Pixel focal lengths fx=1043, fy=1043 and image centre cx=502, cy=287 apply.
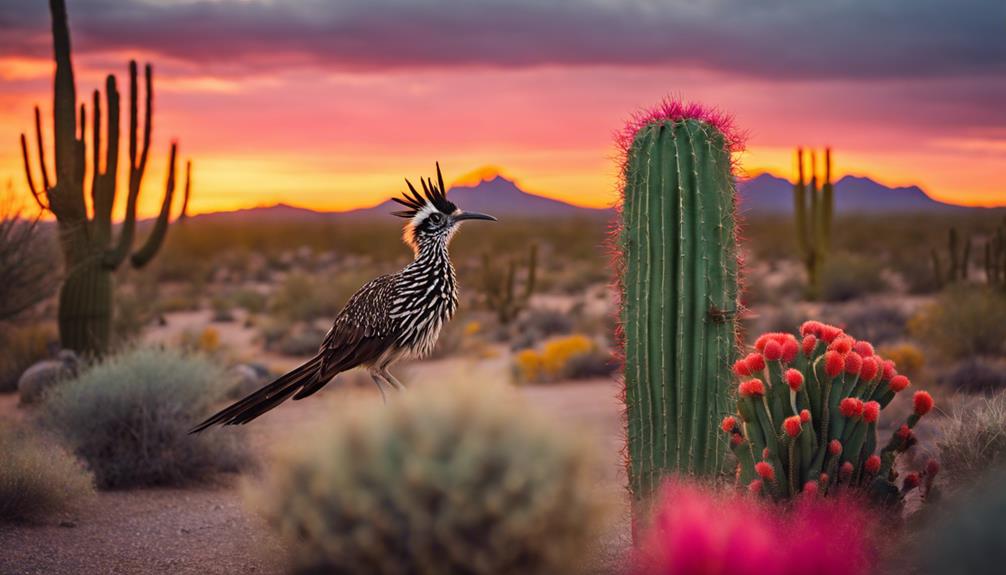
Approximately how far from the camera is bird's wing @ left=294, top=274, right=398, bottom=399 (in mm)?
6891

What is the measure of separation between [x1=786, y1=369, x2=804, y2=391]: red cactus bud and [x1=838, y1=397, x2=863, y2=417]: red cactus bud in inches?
14.4

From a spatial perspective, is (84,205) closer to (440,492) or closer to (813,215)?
(440,492)

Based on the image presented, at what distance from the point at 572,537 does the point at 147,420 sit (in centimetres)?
705

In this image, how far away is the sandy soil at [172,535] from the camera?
6432 mm

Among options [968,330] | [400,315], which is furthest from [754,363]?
[968,330]

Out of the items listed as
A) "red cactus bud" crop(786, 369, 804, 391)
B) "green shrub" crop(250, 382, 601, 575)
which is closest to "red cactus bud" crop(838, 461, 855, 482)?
"red cactus bud" crop(786, 369, 804, 391)

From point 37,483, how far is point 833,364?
6.06 meters

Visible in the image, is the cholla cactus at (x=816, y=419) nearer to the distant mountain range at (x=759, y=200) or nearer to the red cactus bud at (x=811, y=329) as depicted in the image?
the red cactus bud at (x=811, y=329)

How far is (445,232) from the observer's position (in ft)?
22.7

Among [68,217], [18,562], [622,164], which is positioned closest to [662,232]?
[622,164]

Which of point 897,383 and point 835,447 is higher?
point 897,383

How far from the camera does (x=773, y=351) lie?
629cm

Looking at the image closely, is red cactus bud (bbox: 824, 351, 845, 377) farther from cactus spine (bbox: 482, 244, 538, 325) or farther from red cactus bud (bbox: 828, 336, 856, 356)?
cactus spine (bbox: 482, 244, 538, 325)

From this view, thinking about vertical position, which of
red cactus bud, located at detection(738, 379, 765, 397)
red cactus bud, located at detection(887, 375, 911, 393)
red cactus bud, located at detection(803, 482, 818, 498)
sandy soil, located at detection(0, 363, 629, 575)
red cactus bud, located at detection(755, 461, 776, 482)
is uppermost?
red cactus bud, located at detection(738, 379, 765, 397)
